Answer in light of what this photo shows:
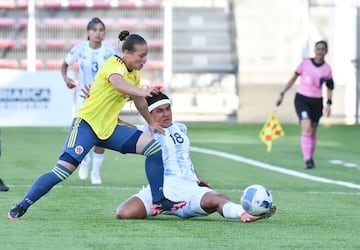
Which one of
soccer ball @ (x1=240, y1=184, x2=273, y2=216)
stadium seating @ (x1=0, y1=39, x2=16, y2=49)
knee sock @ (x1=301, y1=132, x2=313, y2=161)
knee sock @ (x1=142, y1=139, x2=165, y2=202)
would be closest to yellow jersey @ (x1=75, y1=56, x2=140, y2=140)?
knee sock @ (x1=142, y1=139, x2=165, y2=202)

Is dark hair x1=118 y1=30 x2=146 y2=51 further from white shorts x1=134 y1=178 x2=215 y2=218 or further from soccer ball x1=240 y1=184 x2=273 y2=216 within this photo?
soccer ball x1=240 y1=184 x2=273 y2=216

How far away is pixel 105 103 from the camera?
1018cm

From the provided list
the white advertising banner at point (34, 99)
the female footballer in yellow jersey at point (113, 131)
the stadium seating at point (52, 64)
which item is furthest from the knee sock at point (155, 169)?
the stadium seating at point (52, 64)

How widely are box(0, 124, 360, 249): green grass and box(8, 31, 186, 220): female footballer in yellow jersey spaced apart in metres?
0.24

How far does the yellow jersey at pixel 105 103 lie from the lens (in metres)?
10.1

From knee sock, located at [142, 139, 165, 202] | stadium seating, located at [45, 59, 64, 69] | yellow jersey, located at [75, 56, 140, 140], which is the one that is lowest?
knee sock, located at [142, 139, 165, 202]

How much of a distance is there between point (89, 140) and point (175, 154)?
798mm

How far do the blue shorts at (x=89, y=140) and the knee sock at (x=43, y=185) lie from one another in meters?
0.17

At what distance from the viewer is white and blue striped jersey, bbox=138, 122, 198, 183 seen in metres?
10.3

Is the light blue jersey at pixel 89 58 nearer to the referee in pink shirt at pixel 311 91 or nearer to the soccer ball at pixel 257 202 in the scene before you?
the referee in pink shirt at pixel 311 91

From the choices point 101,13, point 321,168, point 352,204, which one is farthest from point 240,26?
point 352,204

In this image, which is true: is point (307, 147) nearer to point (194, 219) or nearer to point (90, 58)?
point (90, 58)

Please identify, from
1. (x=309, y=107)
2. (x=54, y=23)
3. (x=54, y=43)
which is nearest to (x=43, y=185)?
(x=309, y=107)

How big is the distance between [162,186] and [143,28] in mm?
20580
